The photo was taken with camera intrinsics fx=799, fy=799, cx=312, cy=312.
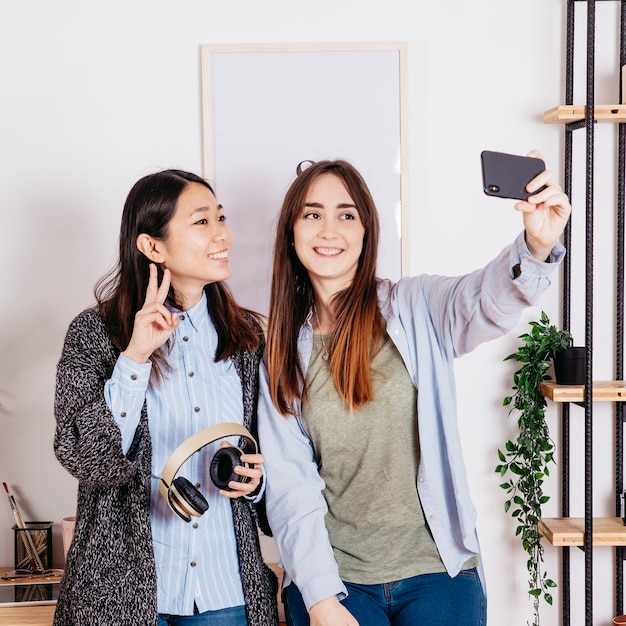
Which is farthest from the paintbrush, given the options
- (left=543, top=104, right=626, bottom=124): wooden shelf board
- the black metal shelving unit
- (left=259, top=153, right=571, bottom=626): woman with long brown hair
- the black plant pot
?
(left=543, top=104, right=626, bottom=124): wooden shelf board

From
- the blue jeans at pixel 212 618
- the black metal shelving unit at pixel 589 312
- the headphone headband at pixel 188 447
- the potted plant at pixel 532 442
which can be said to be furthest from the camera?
the potted plant at pixel 532 442

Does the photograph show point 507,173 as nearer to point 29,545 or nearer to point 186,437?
point 186,437

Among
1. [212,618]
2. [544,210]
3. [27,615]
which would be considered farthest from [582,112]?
[27,615]

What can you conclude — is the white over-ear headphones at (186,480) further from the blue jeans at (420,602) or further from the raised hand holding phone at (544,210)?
the raised hand holding phone at (544,210)

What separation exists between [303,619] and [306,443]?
34cm

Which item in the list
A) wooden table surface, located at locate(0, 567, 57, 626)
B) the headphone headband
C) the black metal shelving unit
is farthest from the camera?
the black metal shelving unit

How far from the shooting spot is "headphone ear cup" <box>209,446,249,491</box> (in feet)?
4.89

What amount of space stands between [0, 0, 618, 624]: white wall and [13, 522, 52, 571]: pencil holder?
7 centimetres

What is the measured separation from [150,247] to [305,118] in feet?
2.55

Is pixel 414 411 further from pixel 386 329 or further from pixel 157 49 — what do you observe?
pixel 157 49

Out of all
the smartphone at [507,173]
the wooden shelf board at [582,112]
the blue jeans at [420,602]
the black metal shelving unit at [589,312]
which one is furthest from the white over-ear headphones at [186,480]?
the wooden shelf board at [582,112]

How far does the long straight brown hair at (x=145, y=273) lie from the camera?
5.30ft

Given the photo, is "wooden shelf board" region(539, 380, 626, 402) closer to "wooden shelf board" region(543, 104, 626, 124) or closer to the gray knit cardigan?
"wooden shelf board" region(543, 104, 626, 124)

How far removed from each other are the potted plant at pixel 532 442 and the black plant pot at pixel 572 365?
1.4 inches
